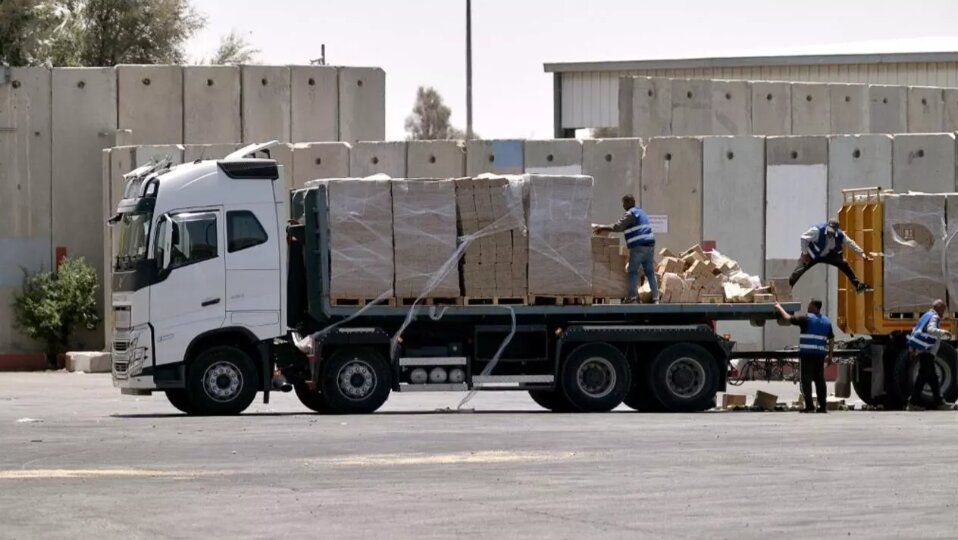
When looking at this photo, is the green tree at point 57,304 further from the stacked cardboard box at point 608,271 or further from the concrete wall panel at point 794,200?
the stacked cardboard box at point 608,271

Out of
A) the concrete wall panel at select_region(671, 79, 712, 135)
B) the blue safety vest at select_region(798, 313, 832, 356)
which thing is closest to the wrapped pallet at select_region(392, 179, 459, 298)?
the blue safety vest at select_region(798, 313, 832, 356)

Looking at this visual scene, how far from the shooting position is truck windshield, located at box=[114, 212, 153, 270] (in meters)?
21.7

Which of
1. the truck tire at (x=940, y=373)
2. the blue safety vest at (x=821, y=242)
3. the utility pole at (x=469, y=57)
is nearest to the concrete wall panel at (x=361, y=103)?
the blue safety vest at (x=821, y=242)

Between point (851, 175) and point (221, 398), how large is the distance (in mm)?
13586

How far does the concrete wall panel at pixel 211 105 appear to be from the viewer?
33000 mm

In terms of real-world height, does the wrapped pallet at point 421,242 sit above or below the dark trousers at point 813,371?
above

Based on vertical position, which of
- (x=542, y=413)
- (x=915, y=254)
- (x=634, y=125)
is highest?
(x=634, y=125)

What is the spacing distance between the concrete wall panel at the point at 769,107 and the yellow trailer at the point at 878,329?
35.5 feet

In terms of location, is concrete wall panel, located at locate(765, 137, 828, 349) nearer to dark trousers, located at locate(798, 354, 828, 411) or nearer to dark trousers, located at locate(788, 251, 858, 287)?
dark trousers, located at locate(788, 251, 858, 287)

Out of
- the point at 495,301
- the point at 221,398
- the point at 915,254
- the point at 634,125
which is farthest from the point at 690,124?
the point at 221,398

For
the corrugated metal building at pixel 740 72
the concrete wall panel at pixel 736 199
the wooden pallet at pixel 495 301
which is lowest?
the wooden pallet at pixel 495 301

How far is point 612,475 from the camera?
14750mm

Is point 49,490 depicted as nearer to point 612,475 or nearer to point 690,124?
point 612,475

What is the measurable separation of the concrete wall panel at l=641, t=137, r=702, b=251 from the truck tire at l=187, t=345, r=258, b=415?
11045mm
